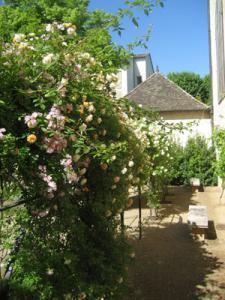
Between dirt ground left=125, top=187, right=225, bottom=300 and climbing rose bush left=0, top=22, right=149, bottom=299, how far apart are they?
5.19 feet

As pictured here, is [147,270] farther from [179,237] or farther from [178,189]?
[178,189]

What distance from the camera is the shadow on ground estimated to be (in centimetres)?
525

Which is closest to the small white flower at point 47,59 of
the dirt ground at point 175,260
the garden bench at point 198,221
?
the dirt ground at point 175,260

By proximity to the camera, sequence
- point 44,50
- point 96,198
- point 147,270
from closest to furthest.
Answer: point 44,50 < point 96,198 < point 147,270

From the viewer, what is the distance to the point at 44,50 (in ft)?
9.22

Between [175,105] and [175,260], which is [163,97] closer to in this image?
[175,105]

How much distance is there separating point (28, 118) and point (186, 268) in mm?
4772

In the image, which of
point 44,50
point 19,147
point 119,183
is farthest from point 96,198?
point 44,50

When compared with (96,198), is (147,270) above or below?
below

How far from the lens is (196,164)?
17.4 meters

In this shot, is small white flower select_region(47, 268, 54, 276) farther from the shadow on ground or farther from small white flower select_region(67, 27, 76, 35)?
small white flower select_region(67, 27, 76, 35)

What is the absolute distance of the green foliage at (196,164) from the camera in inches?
680

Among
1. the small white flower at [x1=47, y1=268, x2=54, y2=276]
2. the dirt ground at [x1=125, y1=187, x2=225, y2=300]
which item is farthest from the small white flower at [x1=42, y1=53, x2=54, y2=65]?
the dirt ground at [x1=125, y1=187, x2=225, y2=300]

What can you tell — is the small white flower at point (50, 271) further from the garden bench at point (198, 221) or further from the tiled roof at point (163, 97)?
the tiled roof at point (163, 97)
